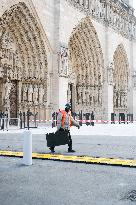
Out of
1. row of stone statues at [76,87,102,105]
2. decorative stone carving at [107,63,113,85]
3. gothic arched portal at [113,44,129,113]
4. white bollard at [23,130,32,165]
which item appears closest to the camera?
white bollard at [23,130,32,165]

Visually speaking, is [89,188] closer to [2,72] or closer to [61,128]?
[61,128]

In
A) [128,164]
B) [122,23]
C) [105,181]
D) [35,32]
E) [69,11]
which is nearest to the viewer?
[105,181]

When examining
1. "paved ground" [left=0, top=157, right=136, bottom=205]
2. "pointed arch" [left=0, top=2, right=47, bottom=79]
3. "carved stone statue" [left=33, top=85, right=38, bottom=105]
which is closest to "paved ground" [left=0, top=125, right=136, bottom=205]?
"paved ground" [left=0, top=157, right=136, bottom=205]

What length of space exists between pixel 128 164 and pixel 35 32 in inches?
686

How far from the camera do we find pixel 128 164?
623 cm

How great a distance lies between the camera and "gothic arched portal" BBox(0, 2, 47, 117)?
20484 mm

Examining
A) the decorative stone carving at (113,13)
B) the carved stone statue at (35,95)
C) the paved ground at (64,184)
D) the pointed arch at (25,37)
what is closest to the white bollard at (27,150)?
the paved ground at (64,184)

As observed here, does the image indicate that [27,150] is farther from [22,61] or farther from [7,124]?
[22,61]

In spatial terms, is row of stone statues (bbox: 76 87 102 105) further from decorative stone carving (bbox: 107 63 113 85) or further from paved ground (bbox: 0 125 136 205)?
paved ground (bbox: 0 125 136 205)

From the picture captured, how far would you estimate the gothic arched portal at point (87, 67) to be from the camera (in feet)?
93.1

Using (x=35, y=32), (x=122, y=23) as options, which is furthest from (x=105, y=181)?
(x=122, y=23)

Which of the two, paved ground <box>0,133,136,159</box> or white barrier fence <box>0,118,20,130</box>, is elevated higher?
white barrier fence <box>0,118,20,130</box>

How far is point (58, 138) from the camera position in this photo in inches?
332

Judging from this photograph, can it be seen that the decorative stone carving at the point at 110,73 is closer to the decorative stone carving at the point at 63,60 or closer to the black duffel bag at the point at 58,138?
the decorative stone carving at the point at 63,60
